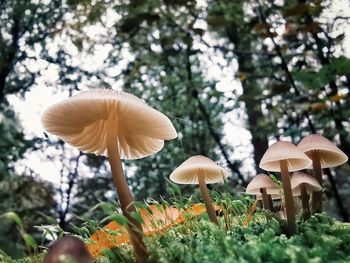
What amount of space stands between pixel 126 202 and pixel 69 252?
0.28 metres

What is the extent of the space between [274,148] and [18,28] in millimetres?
6531

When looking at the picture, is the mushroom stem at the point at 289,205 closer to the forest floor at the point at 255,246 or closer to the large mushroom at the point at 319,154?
the forest floor at the point at 255,246

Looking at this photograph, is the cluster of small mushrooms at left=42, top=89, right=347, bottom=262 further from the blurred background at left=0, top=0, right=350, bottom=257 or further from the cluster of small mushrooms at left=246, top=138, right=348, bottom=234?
the blurred background at left=0, top=0, right=350, bottom=257

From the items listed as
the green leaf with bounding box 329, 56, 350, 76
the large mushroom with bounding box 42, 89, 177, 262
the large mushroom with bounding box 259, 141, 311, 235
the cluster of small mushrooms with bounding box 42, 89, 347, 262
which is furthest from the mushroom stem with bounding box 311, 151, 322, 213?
the green leaf with bounding box 329, 56, 350, 76

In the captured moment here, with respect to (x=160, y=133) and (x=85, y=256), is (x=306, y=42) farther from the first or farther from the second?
(x=85, y=256)

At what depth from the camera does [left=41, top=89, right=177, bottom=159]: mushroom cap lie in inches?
44.4

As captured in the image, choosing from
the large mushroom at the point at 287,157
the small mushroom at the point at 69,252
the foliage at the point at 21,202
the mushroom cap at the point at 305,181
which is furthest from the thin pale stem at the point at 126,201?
the foliage at the point at 21,202

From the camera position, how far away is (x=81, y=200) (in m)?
8.42

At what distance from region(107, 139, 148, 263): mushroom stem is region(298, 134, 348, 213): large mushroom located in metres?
0.67

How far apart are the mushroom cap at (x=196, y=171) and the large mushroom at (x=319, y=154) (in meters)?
0.34

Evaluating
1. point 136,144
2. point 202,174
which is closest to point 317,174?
point 202,174

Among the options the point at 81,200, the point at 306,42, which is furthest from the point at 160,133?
the point at 81,200

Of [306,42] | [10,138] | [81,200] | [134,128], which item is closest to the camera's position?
[134,128]

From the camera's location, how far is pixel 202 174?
4.78ft
